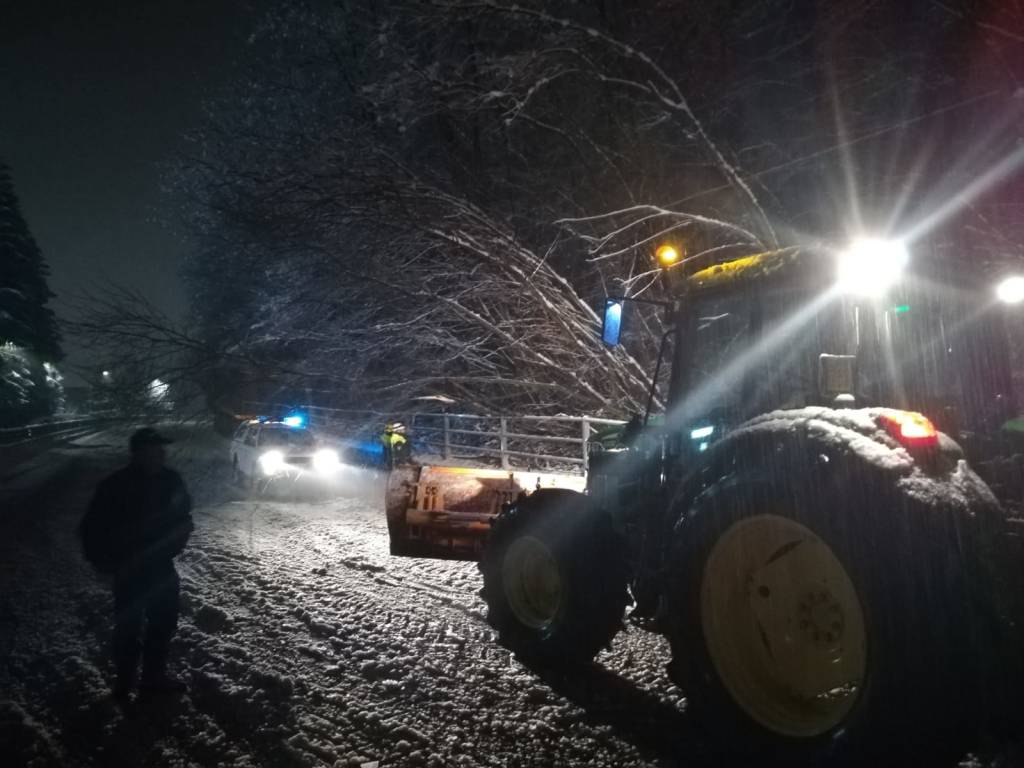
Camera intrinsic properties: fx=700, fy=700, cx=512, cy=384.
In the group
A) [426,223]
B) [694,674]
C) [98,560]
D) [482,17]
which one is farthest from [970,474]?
[426,223]

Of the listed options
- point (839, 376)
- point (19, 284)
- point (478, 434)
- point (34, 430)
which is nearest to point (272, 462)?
point (478, 434)

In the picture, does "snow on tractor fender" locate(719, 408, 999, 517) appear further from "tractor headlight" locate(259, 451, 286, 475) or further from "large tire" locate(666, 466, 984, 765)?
"tractor headlight" locate(259, 451, 286, 475)

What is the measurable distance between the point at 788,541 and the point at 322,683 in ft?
9.19

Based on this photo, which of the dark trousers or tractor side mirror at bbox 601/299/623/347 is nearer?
the dark trousers

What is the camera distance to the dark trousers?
4.02 metres

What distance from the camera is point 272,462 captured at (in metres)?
13.0

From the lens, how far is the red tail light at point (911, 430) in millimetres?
2721

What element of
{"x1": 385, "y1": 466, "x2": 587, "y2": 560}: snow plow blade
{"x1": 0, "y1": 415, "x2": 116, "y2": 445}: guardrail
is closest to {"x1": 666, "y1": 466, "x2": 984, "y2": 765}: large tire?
{"x1": 385, "y1": 466, "x2": 587, "y2": 560}: snow plow blade

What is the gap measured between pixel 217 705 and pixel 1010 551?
390 centimetres

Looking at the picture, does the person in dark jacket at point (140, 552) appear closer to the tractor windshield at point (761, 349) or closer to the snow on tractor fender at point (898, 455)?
the tractor windshield at point (761, 349)

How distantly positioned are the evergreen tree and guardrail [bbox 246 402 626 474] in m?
31.3

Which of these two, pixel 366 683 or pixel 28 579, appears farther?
pixel 28 579

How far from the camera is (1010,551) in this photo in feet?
8.65

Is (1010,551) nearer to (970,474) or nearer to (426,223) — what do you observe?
(970,474)
